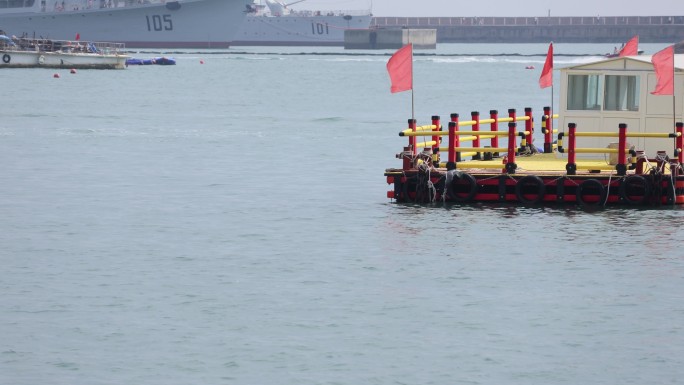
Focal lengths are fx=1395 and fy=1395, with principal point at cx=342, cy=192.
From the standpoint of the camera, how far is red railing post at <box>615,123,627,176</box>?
31.2 metres

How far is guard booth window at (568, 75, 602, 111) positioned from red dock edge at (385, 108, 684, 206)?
63.4 inches

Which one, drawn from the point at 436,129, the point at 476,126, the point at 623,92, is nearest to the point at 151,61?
the point at 476,126

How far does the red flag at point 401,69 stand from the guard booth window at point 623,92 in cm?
488

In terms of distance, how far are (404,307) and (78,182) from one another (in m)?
21.5

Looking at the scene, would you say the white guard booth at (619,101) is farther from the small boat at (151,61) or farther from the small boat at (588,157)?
the small boat at (151,61)

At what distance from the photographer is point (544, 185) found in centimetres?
3198

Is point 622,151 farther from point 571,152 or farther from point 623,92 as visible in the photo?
point 623,92

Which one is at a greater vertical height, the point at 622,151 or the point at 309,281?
the point at 622,151

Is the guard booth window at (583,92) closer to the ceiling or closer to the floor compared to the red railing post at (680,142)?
closer to the ceiling

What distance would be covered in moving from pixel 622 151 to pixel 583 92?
369 centimetres

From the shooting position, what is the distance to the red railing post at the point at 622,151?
3120 cm

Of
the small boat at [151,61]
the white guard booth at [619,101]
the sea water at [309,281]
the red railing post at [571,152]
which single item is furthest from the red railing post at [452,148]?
the small boat at [151,61]

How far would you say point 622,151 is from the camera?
103 ft

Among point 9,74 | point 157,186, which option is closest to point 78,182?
point 157,186
